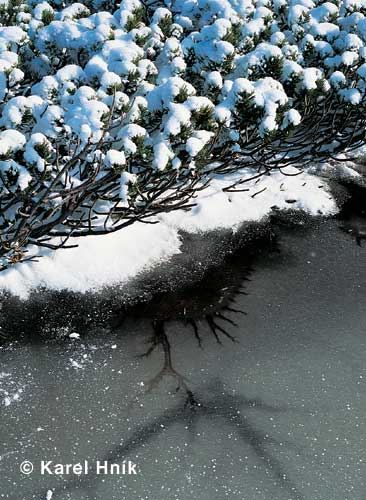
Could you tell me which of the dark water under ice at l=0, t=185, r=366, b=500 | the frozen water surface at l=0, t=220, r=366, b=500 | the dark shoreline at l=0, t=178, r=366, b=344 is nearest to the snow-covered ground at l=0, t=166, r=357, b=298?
the dark shoreline at l=0, t=178, r=366, b=344

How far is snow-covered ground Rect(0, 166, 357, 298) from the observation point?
5.26 m

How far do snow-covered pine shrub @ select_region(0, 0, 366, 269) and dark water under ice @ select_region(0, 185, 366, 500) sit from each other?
3.57 feet

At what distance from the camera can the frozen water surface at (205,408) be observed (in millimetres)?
3678

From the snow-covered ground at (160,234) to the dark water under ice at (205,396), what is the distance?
350 mm

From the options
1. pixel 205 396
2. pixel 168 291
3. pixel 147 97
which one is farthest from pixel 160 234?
pixel 205 396

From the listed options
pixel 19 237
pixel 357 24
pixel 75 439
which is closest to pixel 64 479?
pixel 75 439

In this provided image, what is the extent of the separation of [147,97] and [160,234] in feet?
4.94

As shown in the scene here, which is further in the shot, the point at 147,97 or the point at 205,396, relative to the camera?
the point at 147,97

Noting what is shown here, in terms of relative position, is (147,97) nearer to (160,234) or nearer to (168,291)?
(160,234)

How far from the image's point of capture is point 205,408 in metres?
4.21

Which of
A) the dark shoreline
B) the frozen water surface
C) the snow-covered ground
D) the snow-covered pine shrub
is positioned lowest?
the frozen water surface

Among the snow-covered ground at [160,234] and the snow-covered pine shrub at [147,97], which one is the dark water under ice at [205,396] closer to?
the snow-covered ground at [160,234]

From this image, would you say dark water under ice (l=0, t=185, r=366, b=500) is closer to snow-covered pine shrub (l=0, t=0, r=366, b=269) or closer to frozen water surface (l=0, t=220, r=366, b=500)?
frozen water surface (l=0, t=220, r=366, b=500)

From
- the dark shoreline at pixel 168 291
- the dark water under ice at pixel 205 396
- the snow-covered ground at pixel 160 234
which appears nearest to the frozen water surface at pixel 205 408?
the dark water under ice at pixel 205 396
